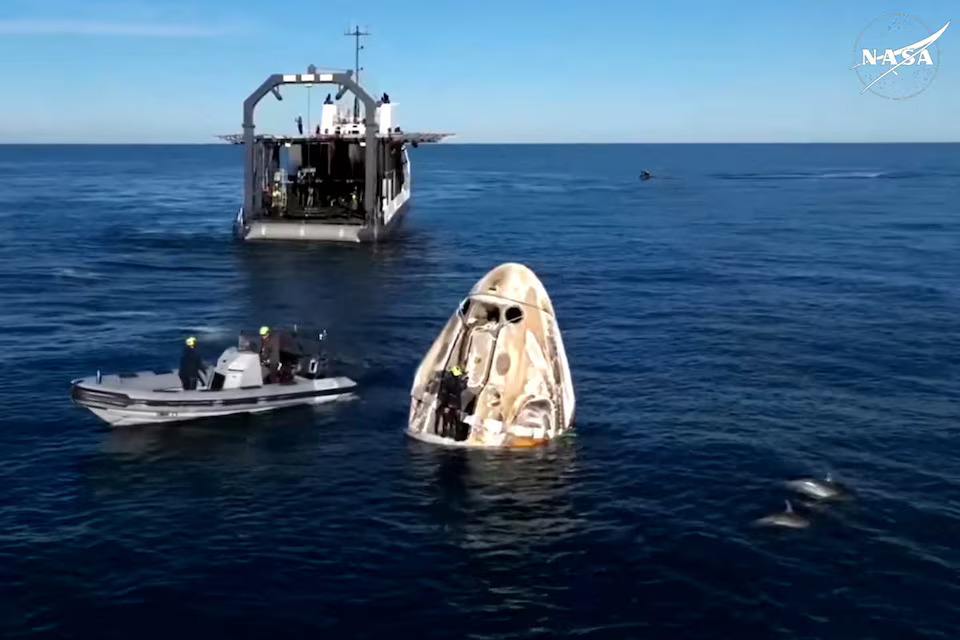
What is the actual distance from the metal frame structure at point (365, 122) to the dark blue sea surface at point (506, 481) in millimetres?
19705

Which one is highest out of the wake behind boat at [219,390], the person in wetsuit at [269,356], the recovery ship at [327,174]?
the recovery ship at [327,174]

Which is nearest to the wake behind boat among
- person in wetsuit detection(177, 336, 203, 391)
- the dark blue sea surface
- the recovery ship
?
person in wetsuit detection(177, 336, 203, 391)

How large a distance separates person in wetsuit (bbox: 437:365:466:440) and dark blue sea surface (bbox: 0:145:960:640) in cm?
91

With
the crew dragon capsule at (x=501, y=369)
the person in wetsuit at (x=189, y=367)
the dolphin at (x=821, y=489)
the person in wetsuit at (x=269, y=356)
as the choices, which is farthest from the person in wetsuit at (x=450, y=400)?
the dolphin at (x=821, y=489)

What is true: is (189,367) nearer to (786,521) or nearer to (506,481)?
(506,481)

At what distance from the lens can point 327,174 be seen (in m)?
93.4

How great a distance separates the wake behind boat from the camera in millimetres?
31656

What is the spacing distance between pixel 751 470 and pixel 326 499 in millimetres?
12195

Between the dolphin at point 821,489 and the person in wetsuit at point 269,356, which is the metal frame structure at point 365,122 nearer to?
the person in wetsuit at point 269,356

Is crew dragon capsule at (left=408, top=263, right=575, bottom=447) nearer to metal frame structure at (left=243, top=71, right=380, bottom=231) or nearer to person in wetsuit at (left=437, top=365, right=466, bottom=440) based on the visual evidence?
person in wetsuit at (left=437, top=365, right=466, bottom=440)

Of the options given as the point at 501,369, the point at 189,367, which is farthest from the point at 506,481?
the point at 189,367

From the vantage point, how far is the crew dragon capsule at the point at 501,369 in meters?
30.3

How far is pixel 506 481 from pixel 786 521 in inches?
293

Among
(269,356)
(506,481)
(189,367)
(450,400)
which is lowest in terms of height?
(506,481)
